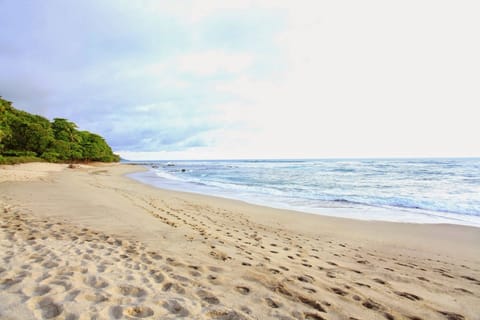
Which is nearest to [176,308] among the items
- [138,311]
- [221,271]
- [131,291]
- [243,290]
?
[138,311]

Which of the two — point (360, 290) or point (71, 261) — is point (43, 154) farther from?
point (360, 290)

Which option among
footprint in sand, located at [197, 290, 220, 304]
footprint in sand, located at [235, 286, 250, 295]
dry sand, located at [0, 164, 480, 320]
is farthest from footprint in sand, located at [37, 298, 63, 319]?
footprint in sand, located at [235, 286, 250, 295]

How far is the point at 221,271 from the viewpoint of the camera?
404 centimetres

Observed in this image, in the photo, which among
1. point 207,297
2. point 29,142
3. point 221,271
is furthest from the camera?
point 29,142

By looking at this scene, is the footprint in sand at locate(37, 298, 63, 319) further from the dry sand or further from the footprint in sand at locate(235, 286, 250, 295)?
the footprint in sand at locate(235, 286, 250, 295)

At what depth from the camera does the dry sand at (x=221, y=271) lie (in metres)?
2.93

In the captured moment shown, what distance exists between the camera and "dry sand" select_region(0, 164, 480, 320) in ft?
9.61

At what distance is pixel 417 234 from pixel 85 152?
7699 cm

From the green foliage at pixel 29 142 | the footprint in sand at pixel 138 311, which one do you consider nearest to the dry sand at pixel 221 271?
the footprint in sand at pixel 138 311

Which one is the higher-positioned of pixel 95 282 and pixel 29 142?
pixel 29 142

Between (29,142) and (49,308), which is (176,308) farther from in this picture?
(29,142)

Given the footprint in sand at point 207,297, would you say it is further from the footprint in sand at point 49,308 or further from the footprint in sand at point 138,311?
the footprint in sand at point 49,308

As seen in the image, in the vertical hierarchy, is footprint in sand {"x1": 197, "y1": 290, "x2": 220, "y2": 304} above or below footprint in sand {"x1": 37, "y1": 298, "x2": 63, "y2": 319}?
below

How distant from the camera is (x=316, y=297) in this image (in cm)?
334
